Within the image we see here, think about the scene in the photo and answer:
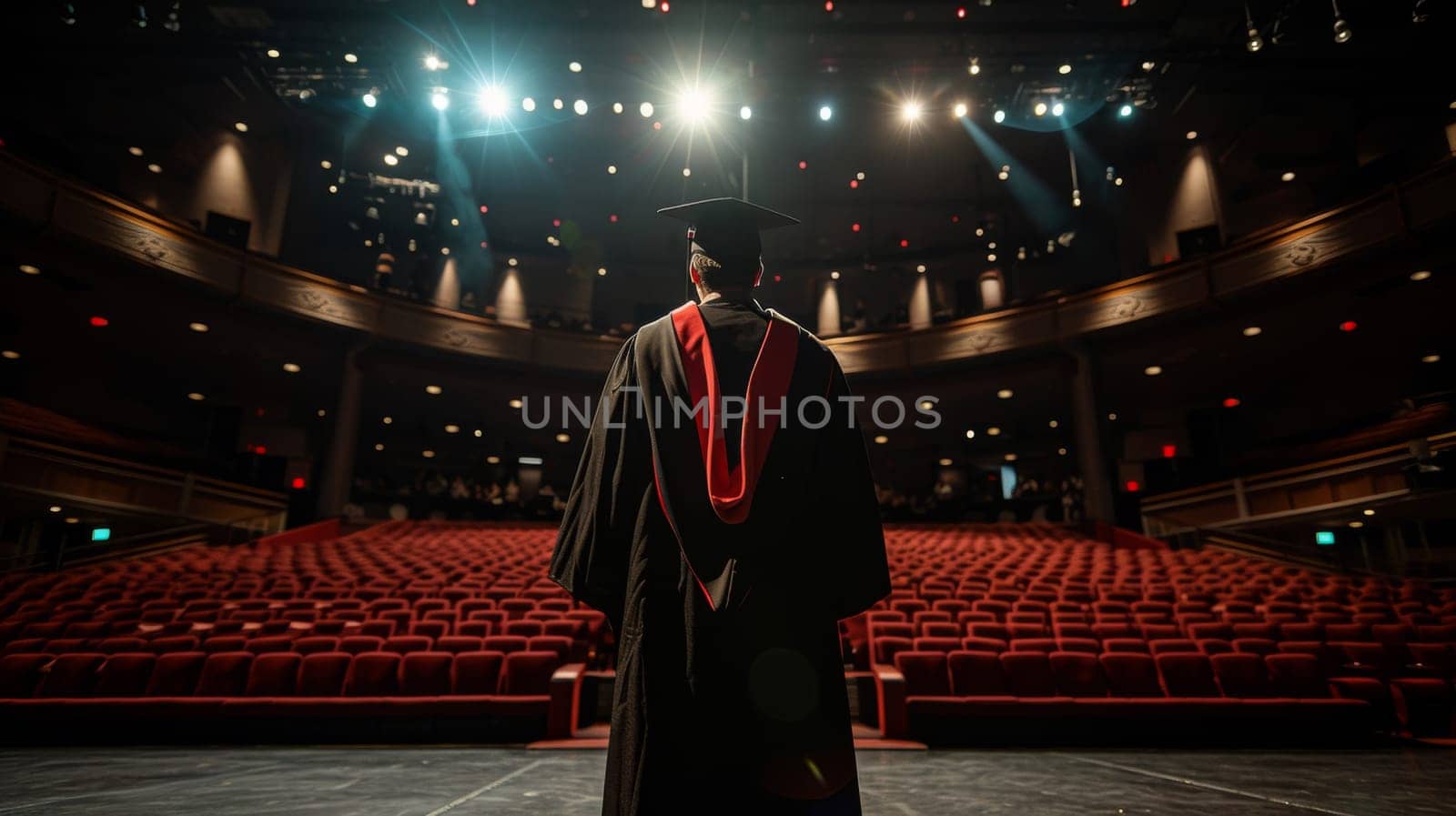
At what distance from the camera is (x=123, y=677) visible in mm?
4543

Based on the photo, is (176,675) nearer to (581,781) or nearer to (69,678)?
(69,678)

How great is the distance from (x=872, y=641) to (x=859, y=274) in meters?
16.0

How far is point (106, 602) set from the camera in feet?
Answer: 23.2

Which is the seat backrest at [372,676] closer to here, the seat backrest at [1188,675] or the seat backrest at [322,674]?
the seat backrest at [322,674]

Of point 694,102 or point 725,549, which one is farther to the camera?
point 694,102

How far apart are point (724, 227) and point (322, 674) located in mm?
4687

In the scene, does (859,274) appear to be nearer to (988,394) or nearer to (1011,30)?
(988,394)

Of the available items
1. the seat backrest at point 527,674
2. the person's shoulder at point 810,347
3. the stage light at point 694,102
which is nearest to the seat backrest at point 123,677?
the seat backrest at point 527,674

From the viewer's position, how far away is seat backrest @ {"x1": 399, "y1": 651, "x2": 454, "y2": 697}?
468 cm

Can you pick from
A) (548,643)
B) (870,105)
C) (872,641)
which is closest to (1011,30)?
(870,105)

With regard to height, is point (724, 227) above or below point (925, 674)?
above

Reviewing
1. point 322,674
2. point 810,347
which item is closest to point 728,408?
point 810,347

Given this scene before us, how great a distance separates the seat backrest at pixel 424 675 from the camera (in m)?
4.68

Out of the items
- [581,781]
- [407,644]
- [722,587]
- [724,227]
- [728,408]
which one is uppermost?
[724,227]
